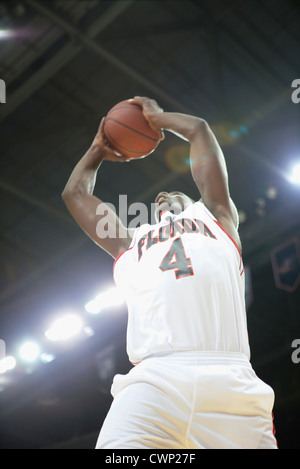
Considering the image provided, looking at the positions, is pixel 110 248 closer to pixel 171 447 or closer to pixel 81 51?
pixel 171 447

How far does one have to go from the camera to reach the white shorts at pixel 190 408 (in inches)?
66.6

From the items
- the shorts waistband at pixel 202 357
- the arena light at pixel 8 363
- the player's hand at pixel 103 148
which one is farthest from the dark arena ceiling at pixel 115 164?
the shorts waistband at pixel 202 357

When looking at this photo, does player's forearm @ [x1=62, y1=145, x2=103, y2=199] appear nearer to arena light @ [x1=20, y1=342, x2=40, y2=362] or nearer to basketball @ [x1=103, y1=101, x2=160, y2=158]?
basketball @ [x1=103, y1=101, x2=160, y2=158]

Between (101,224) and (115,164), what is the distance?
4861 millimetres

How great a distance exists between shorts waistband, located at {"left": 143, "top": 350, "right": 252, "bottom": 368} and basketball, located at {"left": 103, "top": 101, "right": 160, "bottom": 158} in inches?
55.5

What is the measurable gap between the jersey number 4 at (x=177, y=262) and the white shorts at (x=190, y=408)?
0.33m

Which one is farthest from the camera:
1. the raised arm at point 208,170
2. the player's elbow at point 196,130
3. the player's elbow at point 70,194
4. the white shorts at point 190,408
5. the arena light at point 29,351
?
the arena light at point 29,351

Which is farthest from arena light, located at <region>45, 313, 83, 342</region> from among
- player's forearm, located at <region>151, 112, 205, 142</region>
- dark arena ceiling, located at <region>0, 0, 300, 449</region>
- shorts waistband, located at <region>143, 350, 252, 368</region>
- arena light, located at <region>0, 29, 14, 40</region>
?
shorts waistband, located at <region>143, 350, 252, 368</region>

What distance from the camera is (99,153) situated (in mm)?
3027

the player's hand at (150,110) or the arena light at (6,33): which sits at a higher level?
the arena light at (6,33)

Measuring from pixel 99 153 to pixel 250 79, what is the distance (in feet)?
13.1

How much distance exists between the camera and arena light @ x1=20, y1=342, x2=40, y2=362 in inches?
375

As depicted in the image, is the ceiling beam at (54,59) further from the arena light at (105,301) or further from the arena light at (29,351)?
the arena light at (29,351)

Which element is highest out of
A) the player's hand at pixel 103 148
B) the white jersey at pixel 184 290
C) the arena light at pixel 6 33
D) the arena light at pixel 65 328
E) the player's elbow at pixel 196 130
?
the arena light at pixel 6 33
